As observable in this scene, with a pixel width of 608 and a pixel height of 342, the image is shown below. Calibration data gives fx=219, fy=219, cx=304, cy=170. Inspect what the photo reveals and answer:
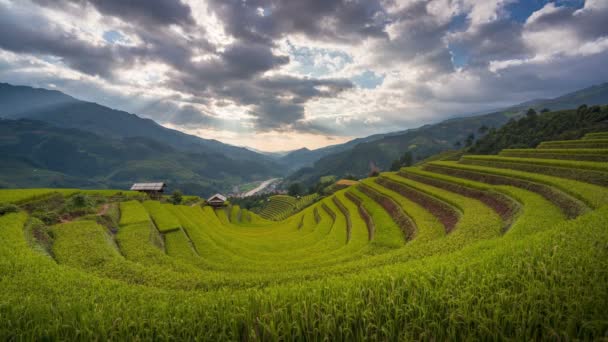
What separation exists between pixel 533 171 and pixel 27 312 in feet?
101

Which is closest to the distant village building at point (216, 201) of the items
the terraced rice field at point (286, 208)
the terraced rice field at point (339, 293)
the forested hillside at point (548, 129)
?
the terraced rice field at point (286, 208)

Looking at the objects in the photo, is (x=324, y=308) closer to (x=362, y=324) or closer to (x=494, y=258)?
(x=362, y=324)

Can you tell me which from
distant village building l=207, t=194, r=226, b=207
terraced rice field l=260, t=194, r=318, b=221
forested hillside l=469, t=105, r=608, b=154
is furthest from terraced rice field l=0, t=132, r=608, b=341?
terraced rice field l=260, t=194, r=318, b=221

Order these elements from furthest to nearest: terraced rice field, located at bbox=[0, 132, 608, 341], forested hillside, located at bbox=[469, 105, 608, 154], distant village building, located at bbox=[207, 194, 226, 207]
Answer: distant village building, located at bbox=[207, 194, 226, 207]
forested hillside, located at bbox=[469, 105, 608, 154]
terraced rice field, located at bbox=[0, 132, 608, 341]

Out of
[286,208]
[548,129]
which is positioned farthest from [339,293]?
[548,129]

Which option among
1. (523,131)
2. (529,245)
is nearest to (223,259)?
(529,245)

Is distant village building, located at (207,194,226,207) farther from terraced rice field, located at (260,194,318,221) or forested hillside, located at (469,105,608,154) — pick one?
forested hillside, located at (469,105,608,154)

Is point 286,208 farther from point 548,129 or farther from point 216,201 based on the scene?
point 548,129

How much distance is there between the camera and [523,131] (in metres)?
71.1

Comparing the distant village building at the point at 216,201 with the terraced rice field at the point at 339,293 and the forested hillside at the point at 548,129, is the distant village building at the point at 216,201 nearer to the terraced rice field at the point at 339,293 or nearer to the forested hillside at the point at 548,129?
the terraced rice field at the point at 339,293

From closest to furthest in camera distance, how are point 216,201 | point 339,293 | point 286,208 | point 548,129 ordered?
point 339,293 < point 216,201 < point 548,129 < point 286,208

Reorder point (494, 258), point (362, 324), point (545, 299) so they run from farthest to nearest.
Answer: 1. point (494, 258)
2. point (362, 324)
3. point (545, 299)

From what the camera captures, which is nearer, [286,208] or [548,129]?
[548,129]

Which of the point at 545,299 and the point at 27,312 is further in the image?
the point at 27,312
